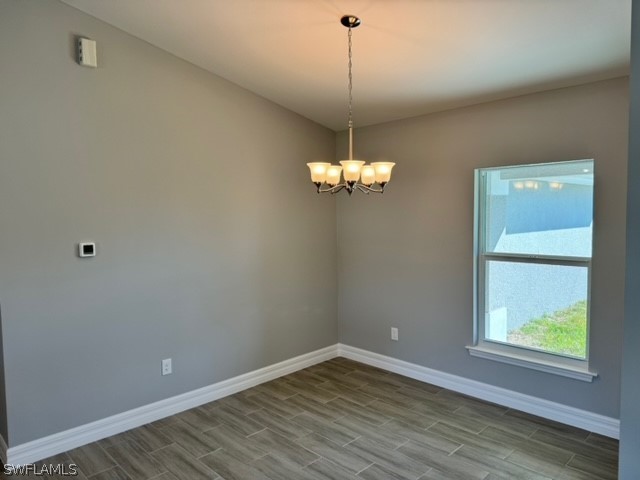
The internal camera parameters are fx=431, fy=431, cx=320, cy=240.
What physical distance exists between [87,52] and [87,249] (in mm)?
1337

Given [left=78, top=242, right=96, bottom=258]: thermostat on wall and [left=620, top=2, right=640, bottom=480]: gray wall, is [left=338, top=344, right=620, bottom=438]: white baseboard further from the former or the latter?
[left=78, top=242, right=96, bottom=258]: thermostat on wall

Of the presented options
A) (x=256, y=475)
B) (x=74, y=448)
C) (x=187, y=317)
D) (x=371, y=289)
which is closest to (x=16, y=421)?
(x=74, y=448)

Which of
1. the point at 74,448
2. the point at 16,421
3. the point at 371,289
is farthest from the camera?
the point at 371,289

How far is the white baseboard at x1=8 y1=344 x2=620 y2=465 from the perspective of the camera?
2893mm

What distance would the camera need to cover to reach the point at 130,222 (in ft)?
10.5


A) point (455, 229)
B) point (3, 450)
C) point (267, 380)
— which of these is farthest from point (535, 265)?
point (3, 450)

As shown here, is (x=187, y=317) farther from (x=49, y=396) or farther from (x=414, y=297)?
(x=414, y=297)

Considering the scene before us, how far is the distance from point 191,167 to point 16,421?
6.93 ft

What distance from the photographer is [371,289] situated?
449 cm

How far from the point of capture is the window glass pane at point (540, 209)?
3.12 meters

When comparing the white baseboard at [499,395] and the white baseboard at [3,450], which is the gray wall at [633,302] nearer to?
the white baseboard at [499,395]

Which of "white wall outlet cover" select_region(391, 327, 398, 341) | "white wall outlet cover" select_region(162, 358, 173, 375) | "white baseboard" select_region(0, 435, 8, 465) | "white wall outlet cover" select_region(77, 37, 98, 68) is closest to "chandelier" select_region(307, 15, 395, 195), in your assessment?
"white wall outlet cover" select_region(77, 37, 98, 68)

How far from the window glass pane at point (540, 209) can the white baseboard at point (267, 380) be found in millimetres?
1180

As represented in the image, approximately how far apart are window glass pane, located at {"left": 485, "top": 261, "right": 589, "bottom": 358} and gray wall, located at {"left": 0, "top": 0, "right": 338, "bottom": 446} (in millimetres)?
1883
